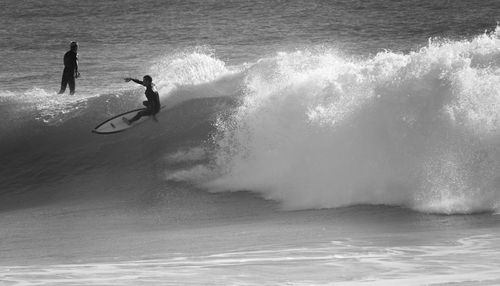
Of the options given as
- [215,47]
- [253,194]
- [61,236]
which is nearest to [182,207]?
[253,194]

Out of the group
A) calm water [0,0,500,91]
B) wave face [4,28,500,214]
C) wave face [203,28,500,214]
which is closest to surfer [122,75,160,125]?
wave face [4,28,500,214]

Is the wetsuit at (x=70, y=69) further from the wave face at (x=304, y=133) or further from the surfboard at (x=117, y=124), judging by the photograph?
the surfboard at (x=117, y=124)

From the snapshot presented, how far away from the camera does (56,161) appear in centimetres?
1844

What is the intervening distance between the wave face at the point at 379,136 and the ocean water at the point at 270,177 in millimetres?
27

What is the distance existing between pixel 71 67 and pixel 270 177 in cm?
719

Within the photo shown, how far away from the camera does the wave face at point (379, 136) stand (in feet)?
45.9

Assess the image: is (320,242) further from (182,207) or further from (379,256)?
(182,207)

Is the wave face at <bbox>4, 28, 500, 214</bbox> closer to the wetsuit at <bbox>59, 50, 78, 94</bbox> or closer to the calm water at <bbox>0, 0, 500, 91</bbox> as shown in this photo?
the wetsuit at <bbox>59, 50, 78, 94</bbox>

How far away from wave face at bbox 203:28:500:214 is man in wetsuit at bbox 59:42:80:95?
5072 millimetres

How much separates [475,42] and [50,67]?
1627 centimetres

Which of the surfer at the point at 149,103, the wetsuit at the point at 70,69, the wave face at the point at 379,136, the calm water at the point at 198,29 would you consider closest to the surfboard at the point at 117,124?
the surfer at the point at 149,103

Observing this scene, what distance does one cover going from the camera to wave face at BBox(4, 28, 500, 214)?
14203 millimetres

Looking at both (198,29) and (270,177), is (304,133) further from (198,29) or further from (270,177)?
(198,29)

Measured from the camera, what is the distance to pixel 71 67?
21328mm
